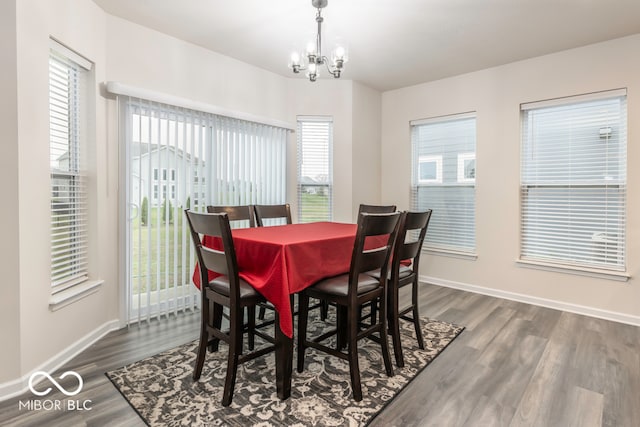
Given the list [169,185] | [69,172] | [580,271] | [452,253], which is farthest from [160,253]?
[580,271]

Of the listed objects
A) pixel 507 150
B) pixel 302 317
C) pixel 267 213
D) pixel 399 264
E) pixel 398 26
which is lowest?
pixel 302 317

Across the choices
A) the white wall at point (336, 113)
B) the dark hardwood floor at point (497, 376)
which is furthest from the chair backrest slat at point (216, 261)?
the white wall at point (336, 113)

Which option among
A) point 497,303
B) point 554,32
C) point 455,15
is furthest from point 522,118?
point 497,303

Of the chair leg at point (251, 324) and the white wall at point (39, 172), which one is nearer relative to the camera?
the white wall at point (39, 172)

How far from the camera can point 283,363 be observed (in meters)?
1.87

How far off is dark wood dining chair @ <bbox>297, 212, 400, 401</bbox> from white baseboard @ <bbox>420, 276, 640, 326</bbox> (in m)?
2.42

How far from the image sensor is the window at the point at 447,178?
4.17 meters

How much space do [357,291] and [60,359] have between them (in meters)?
2.04

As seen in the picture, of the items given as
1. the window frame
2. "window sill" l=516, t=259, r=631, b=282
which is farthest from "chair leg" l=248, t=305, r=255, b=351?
"window sill" l=516, t=259, r=631, b=282

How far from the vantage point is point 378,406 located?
1813 millimetres

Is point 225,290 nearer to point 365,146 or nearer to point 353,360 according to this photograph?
point 353,360

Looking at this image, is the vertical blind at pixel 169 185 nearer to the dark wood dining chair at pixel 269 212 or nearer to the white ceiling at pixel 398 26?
the dark wood dining chair at pixel 269 212

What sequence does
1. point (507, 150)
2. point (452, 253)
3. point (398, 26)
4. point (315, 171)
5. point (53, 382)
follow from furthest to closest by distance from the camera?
point (315, 171), point (452, 253), point (507, 150), point (398, 26), point (53, 382)

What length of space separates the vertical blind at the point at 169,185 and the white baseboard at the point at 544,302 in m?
2.79
